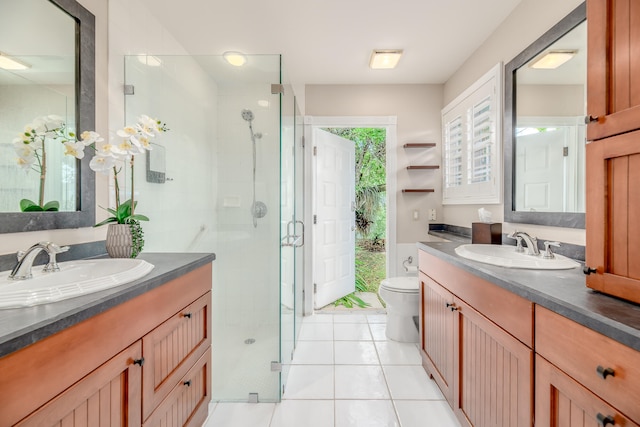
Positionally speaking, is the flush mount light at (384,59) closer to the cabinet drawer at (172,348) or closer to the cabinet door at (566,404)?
the cabinet drawer at (172,348)

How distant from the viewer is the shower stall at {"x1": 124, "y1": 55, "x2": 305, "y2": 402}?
191 cm

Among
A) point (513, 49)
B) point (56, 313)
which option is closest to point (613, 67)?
point (513, 49)

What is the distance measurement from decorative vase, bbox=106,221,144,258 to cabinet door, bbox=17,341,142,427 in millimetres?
539

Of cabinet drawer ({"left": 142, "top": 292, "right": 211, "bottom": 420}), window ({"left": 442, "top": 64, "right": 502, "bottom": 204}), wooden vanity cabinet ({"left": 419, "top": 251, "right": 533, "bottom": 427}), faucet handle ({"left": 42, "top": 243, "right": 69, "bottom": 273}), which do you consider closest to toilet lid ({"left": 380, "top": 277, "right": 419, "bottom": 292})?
wooden vanity cabinet ({"left": 419, "top": 251, "right": 533, "bottom": 427})

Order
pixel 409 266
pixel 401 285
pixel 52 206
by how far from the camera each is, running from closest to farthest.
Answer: pixel 52 206
pixel 401 285
pixel 409 266

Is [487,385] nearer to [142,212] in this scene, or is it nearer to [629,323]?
[629,323]

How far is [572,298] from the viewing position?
90 centimetres

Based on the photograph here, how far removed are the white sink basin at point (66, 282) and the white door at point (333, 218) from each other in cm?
224

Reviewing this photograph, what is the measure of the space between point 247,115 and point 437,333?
1808mm

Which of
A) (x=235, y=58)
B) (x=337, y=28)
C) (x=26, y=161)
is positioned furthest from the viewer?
(x=337, y=28)

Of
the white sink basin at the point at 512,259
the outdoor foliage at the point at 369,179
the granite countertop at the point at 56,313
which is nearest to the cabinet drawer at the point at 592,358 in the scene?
the white sink basin at the point at 512,259

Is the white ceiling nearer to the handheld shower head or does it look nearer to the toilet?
the handheld shower head

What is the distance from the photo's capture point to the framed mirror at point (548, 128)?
1.53m

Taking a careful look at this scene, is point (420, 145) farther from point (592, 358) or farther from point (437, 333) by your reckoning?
point (592, 358)
